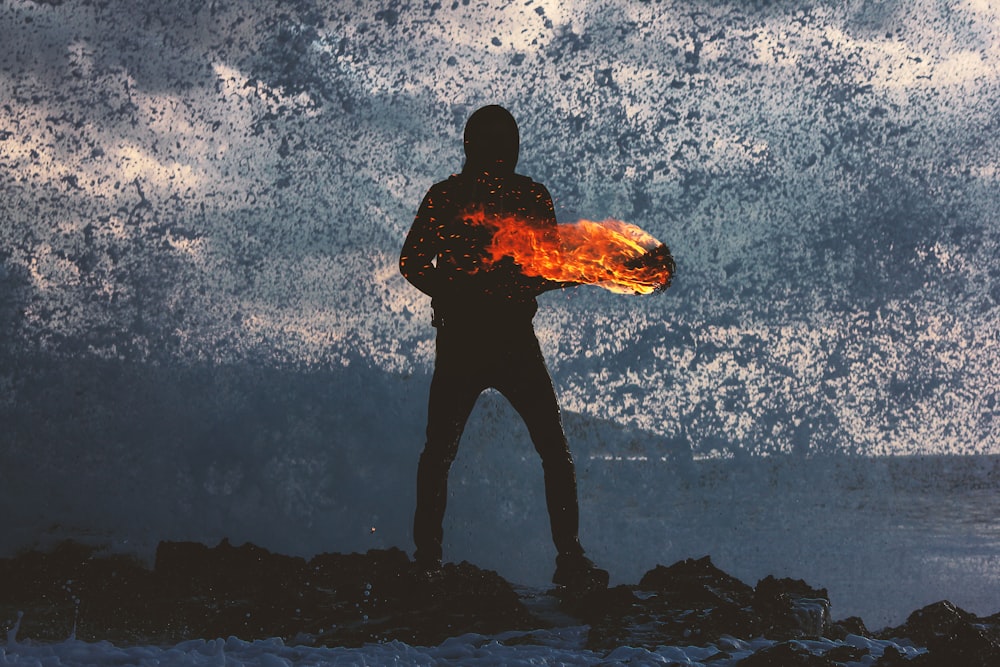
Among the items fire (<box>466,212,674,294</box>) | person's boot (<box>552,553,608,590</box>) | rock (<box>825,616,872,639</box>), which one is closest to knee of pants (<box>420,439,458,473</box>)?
person's boot (<box>552,553,608,590</box>)

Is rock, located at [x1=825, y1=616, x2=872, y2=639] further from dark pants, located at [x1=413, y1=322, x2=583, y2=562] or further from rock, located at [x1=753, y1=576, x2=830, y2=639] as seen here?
dark pants, located at [x1=413, y1=322, x2=583, y2=562]

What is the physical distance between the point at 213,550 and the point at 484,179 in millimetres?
3600

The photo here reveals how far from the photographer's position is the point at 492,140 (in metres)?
5.52

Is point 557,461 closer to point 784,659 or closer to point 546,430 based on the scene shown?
point 546,430

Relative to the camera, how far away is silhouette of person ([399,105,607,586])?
552 cm

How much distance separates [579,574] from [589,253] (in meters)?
1.87

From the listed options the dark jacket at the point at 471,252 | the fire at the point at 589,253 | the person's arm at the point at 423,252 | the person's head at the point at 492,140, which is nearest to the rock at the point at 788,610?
the fire at the point at 589,253

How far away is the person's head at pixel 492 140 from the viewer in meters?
5.50

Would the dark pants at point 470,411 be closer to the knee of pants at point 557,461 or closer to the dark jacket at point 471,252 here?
the knee of pants at point 557,461

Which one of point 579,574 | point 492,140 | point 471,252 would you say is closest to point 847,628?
point 579,574

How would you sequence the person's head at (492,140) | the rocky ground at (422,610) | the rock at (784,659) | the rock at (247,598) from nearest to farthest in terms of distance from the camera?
the rock at (784,659)
the rocky ground at (422,610)
the rock at (247,598)
the person's head at (492,140)

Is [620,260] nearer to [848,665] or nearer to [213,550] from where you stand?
[848,665]

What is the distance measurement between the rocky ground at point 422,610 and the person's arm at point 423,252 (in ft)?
5.60

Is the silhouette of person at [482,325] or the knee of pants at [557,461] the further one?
the knee of pants at [557,461]
